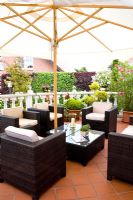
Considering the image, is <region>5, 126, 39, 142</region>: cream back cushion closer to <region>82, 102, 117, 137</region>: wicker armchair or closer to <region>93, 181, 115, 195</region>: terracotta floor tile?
A: <region>93, 181, 115, 195</region>: terracotta floor tile

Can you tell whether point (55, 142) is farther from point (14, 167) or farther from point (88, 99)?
point (88, 99)

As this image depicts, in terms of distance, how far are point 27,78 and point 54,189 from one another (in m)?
6.74

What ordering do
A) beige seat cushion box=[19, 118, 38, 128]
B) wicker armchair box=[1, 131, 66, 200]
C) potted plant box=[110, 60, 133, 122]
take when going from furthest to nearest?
potted plant box=[110, 60, 133, 122]
beige seat cushion box=[19, 118, 38, 128]
wicker armchair box=[1, 131, 66, 200]

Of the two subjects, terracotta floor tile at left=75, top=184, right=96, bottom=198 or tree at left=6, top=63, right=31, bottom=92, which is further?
tree at left=6, top=63, right=31, bottom=92

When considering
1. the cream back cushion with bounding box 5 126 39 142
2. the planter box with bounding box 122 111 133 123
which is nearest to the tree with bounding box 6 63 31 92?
the planter box with bounding box 122 111 133 123

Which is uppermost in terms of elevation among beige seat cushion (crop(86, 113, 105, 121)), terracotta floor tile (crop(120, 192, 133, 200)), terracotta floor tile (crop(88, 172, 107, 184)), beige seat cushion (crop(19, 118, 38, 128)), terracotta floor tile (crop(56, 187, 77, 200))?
beige seat cushion (crop(86, 113, 105, 121))

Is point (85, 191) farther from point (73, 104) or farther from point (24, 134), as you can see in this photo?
point (73, 104)

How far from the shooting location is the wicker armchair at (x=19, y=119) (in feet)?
14.3

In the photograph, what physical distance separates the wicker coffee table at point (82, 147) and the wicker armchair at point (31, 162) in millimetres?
747

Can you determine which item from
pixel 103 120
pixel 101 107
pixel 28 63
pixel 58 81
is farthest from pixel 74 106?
pixel 28 63

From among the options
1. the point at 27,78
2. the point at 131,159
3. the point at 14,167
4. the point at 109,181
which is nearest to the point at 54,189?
the point at 14,167

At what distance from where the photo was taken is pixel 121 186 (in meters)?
3.17

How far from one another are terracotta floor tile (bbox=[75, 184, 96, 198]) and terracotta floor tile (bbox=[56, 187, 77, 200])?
7 cm

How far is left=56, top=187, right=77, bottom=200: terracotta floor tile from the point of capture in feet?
9.45
